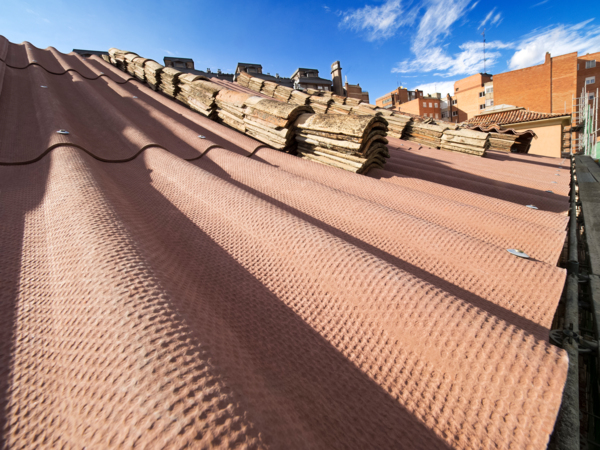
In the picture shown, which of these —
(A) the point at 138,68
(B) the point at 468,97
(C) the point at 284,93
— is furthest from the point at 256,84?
(B) the point at 468,97

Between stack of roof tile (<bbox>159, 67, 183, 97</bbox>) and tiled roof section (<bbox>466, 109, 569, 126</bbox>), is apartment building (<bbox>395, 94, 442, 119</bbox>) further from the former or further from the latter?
stack of roof tile (<bbox>159, 67, 183, 97</bbox>)

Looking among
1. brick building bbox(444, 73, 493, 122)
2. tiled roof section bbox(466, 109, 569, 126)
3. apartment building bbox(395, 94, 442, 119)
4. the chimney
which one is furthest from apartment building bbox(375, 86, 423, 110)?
the chimney

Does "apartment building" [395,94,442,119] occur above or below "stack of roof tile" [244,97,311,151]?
above

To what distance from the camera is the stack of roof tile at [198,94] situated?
395cm

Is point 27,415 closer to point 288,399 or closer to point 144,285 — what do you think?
point 144,285

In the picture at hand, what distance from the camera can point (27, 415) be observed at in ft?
1.75

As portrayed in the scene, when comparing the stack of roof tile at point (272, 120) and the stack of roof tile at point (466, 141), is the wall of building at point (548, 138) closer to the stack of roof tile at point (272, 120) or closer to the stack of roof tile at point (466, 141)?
the stack of roof tile at point (466, 141)

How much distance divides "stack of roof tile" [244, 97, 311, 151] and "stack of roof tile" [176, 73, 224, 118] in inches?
35.3

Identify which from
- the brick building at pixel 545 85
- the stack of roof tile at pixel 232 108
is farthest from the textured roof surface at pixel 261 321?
the brick building at pixel 545 85

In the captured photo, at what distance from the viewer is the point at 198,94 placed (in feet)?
13.6

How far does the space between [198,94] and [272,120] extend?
194cm

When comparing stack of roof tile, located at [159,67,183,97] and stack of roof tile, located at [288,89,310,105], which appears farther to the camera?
stack of roof tile, located at [288,89,310,105]

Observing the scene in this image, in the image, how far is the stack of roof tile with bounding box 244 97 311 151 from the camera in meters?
2.89

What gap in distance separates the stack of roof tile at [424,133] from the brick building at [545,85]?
32080mm
